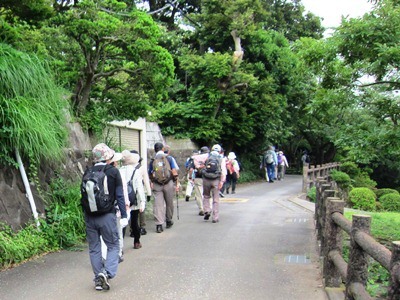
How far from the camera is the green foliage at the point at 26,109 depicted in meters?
6.31

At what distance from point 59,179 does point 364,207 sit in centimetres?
1154

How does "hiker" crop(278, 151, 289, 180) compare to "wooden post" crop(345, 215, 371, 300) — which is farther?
"hiker" crop(278, 151, 289, 180)

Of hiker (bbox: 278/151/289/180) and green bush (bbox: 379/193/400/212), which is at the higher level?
hiker (bbox: 278/151/289/180)

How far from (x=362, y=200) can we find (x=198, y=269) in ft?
36.0

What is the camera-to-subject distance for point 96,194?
15.7 ft

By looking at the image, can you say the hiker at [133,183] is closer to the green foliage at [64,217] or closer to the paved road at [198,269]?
the paved road at [198,269]

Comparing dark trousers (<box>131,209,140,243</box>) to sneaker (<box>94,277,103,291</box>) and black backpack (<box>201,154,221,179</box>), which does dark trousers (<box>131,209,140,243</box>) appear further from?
black backpack (<box>201,154,221,179</box>)

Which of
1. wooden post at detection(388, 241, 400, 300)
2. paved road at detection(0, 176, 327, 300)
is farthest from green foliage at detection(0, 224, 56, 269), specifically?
wooden post at detection(388, 241, 400, 300)

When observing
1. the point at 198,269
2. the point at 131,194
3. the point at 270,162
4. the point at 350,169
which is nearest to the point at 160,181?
the point at 131,194

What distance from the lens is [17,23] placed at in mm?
8141

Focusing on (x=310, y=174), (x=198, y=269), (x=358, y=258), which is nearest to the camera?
(x=358, y=258)

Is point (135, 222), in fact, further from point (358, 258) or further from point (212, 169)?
point (358, 258)

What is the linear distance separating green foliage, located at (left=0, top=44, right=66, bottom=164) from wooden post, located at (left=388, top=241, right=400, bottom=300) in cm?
544

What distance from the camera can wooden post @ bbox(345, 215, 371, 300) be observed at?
3799 millimetres
